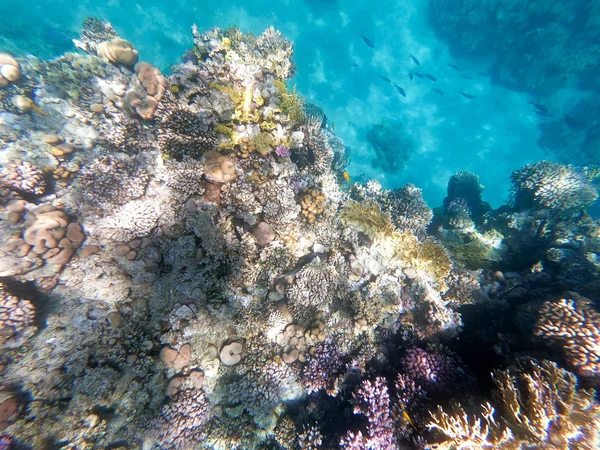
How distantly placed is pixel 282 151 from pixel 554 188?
9508mm

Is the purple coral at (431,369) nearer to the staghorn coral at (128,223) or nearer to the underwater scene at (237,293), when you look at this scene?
the underwater scene at (237,293)

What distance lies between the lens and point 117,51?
6.09m

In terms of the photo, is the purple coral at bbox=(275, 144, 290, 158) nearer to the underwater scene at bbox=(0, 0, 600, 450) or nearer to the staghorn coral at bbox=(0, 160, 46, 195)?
the underwater scene at bbox=(0, 0, 600, 450)

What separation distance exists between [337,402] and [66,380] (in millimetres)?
4902

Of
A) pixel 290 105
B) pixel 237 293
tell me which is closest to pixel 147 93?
pixel 290 105

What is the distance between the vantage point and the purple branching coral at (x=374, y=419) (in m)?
4.23

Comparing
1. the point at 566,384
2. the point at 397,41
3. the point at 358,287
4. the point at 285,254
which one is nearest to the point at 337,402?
the point at 358,287

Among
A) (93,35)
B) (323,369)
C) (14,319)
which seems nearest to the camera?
(14,319)

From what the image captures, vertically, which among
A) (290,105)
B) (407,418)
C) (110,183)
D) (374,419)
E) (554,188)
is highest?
(554,188)

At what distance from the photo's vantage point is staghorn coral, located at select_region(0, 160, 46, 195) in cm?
463

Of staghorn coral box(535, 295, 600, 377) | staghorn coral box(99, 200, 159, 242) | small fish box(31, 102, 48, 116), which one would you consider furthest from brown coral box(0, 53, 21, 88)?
staghorn coral box(535, 295, 600, 377)

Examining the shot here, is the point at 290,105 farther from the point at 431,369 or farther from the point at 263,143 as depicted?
the point at 431,369

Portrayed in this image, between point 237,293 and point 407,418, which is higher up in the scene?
point 237,293

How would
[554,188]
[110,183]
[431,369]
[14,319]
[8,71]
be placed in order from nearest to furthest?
[14,319], [431,369], [110,183], [8,71], [554,188]
